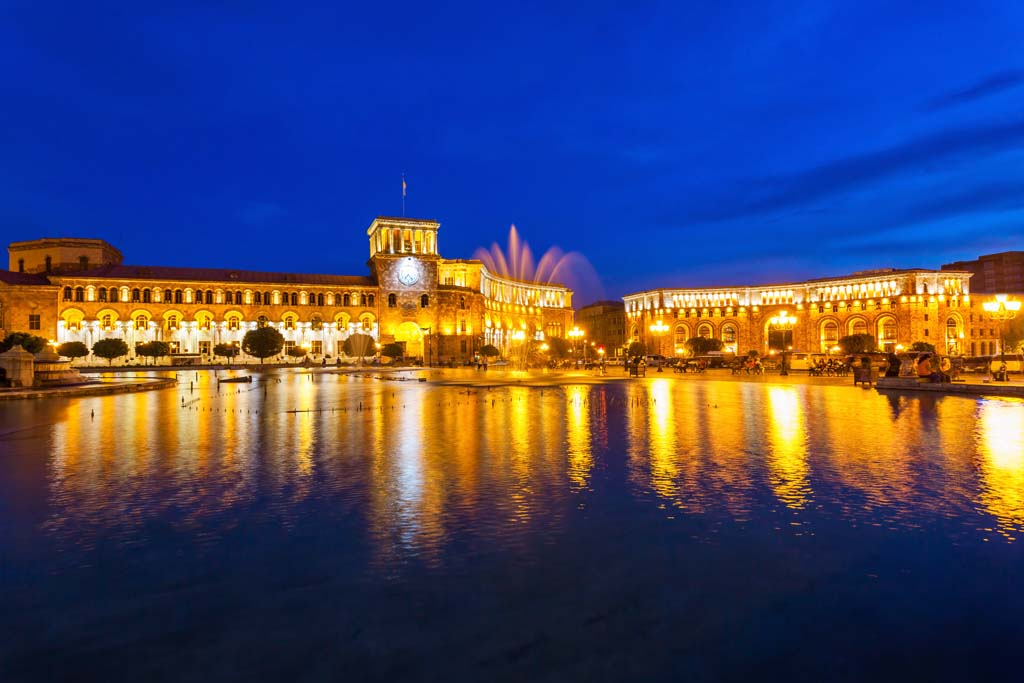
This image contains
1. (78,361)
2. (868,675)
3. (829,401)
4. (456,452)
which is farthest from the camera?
(78,361)

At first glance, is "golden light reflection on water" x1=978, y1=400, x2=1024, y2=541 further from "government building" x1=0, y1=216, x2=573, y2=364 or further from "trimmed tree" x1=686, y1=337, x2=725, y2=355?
"government building" x1=0, y1=216, x2=573, y2=364

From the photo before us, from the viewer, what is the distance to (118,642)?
353cm

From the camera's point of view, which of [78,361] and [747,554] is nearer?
[747,554]

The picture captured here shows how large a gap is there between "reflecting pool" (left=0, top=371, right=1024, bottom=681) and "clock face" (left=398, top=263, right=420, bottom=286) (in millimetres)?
74504

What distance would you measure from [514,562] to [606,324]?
425 ft

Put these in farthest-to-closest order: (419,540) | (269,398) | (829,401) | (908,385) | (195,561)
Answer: (908,385), (269,398), (829,401), (419,540), (195,561)

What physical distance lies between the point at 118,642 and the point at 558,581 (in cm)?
261

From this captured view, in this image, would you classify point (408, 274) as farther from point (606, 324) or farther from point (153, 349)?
point (606, 324)

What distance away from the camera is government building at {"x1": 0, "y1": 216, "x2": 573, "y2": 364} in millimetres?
69812

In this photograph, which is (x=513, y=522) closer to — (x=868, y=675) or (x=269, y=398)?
(x=868, y=675)

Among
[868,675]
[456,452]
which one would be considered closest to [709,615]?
[868,675]

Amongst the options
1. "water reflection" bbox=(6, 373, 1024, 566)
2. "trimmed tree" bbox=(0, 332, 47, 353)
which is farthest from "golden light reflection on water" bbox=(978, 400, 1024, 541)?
"trimmed tree" bbox=(0, 332, 47, 353)

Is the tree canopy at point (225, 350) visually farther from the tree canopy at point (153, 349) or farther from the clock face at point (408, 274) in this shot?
the clock face at point (408, 274)

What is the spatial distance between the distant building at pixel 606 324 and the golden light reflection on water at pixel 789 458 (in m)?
106
